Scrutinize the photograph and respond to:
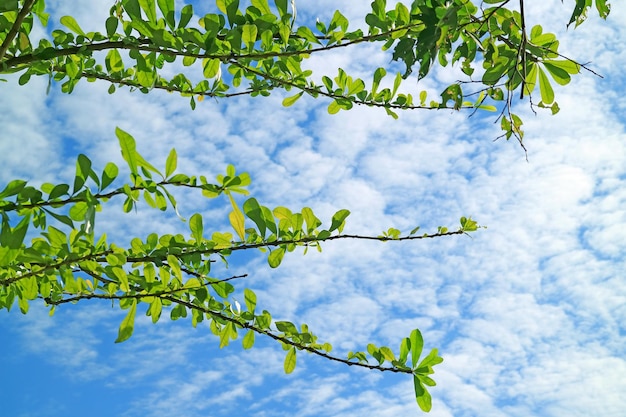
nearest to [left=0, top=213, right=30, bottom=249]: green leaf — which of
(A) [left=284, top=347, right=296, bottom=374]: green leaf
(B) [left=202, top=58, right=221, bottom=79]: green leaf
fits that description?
(B) [left=202, top=58, right=221, bottom=79]: green leaf

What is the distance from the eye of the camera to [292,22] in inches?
81.8

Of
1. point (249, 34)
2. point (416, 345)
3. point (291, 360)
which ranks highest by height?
point (249, 34)

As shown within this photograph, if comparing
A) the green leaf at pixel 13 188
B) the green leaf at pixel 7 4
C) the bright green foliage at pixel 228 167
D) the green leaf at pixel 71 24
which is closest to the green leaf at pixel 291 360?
the bright green foliage at pixel 228 167

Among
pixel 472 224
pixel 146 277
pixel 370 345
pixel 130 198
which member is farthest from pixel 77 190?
pixel 472 224

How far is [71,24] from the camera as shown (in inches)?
86.0

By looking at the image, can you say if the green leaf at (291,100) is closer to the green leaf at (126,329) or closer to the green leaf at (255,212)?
the green leaf at (255,212)

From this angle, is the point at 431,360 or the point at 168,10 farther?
the point at 431,360

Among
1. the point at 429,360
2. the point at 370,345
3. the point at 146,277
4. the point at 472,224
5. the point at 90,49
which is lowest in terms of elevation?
the point at 429,360

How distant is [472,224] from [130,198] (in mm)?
1748

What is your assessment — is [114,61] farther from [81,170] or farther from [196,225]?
[81,170]

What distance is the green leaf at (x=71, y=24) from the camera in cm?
217

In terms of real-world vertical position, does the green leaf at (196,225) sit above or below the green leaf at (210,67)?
below

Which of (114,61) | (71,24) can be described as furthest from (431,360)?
(114,61)

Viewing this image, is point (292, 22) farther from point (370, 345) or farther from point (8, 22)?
point (370, 345)
